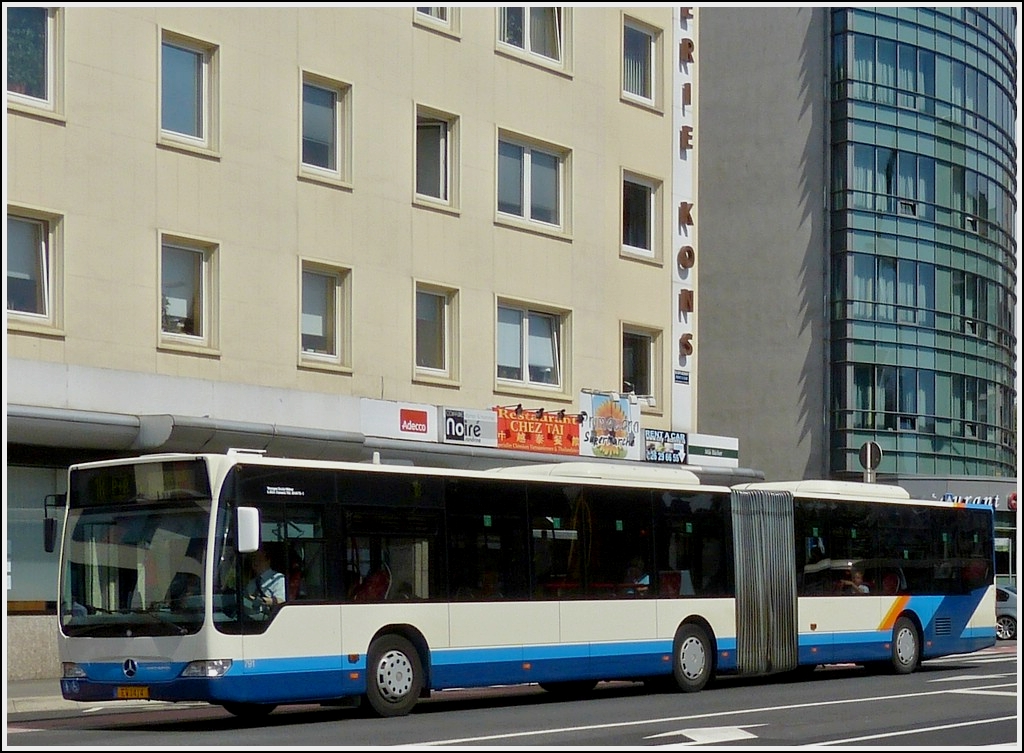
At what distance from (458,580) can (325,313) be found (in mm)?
10753

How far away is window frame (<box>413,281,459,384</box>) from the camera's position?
30.3 metres

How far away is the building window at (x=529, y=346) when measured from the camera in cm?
3219

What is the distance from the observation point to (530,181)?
32.8m

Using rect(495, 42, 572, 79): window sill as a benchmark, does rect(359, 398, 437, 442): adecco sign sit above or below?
below

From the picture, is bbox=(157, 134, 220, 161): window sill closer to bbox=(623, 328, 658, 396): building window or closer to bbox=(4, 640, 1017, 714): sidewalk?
bbox=(4, 640, 1017, 714): sidewalk

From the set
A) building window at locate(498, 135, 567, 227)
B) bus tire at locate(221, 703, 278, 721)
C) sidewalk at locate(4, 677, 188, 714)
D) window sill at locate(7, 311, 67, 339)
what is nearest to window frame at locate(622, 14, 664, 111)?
building window at locate(498, 135, 567, 227)

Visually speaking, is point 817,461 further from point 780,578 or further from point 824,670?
point 780,578

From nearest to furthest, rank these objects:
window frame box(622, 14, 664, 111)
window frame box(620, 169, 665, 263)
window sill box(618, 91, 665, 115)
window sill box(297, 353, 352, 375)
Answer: window sill box(297, 353, 352, 375)
window sill box(618, 91, 665, 115)
window frame box(620, 169, 665, 263)
window frame box(622, 14, 664, 111)

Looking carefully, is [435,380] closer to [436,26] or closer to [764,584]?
[436,26]

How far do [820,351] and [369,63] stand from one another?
85.4ft

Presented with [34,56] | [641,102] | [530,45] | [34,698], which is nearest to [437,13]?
[530,45]

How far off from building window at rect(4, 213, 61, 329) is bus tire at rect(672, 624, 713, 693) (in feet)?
32.3

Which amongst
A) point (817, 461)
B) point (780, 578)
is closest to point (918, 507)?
point (780, 578)

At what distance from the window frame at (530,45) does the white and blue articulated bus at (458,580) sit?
11638 millimetres
